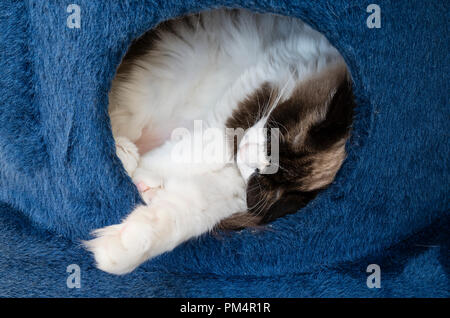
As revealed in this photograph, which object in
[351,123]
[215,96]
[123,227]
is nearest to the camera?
[123,227]

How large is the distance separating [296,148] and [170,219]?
35 centimetres

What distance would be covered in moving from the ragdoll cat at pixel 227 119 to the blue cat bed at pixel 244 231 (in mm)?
71

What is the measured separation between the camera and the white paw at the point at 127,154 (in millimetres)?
1082

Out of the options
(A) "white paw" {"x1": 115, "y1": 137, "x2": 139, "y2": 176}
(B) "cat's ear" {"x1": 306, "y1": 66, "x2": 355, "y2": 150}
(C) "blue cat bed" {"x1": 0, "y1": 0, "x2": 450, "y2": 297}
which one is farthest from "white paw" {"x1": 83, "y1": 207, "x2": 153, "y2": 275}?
(B) "cat's ear" {"x1": 306, "y1": 66, "x2": 355, "y2": 150}

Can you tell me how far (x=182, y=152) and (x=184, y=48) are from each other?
0.94 feet

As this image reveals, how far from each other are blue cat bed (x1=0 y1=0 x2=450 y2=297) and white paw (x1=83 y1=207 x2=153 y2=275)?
0.18 m

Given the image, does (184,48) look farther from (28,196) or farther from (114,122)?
(28,196)

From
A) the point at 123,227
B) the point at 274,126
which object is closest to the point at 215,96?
the point at 274,126

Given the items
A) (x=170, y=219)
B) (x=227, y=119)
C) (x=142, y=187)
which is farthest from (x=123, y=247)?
(x=227, y=119)

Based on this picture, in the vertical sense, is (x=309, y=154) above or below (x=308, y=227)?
→ above

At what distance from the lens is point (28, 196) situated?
3.82 feet

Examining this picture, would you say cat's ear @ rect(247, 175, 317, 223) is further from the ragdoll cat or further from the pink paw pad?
the pink paw pad

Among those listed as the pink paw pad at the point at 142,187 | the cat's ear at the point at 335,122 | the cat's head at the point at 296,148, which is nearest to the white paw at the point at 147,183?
the pink paw pad at the point at 142,187

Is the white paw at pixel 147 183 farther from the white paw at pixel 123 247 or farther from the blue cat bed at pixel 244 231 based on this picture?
the white paw at pixel 123 247
